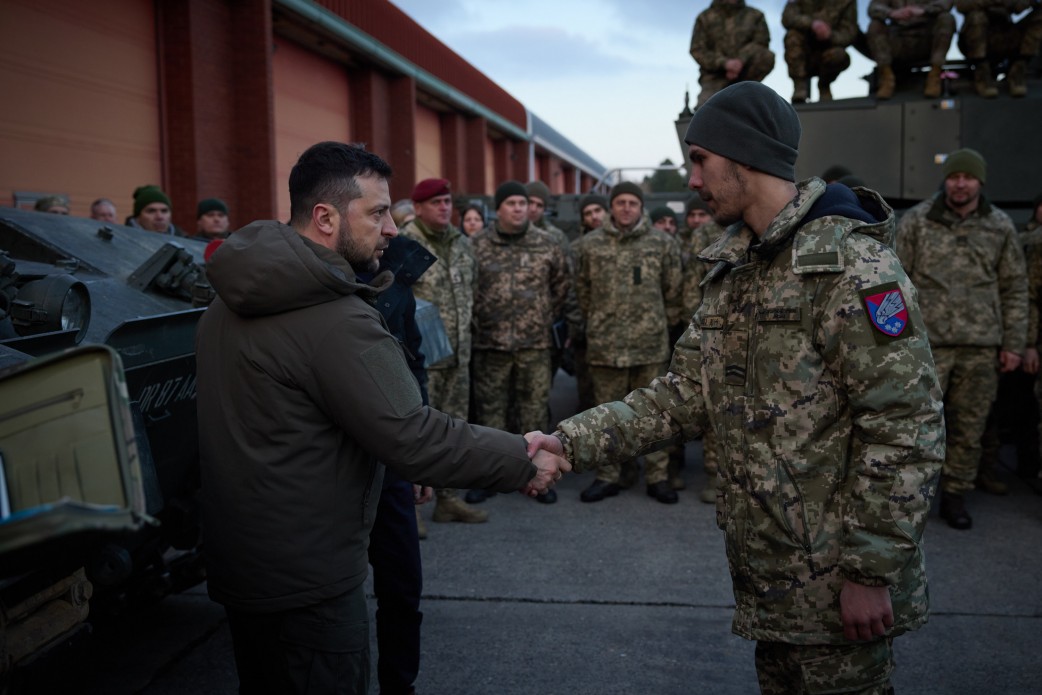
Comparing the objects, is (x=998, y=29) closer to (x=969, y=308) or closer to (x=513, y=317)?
(x=969, y=308)

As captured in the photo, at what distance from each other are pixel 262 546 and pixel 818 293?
142 centimetres

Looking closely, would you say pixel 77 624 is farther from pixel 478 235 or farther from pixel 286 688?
pixel 478 235

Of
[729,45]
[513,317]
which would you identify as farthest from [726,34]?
[513,317]

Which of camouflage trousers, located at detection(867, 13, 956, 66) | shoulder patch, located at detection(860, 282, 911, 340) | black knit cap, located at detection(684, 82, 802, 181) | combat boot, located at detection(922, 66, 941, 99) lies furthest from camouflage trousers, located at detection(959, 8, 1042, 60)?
shoulder patch, located at detection(860, 282, 911, 340)

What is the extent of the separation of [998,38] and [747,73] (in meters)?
2.10

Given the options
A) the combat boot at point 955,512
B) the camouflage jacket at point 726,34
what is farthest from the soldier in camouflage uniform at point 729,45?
the combat boot at point 955,512

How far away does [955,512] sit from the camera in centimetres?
548

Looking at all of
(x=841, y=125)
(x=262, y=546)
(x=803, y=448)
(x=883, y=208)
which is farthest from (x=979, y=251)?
(x=262, y=546)

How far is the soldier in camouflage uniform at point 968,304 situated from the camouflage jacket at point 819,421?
3.60m

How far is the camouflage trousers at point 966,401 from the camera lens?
5.60m

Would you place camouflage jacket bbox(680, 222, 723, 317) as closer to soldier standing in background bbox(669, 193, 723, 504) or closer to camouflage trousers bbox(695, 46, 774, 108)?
soldier standing in background bbox(669, 193, 723, 504)

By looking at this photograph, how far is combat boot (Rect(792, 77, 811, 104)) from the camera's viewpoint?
8617 millimetres

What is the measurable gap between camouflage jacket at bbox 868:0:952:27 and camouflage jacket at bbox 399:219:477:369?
4596 mm

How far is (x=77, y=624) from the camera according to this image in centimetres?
262
